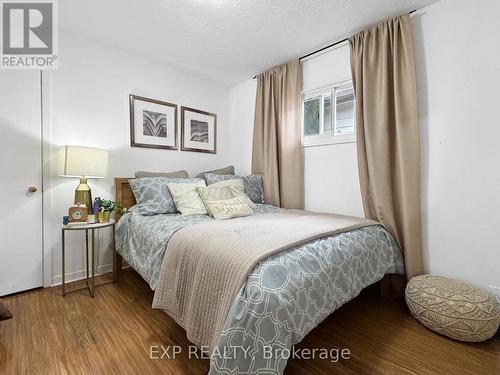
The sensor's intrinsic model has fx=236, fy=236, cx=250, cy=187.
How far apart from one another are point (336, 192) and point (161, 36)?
232 centimetres

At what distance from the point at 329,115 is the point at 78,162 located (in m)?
2.44

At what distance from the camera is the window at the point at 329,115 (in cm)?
243

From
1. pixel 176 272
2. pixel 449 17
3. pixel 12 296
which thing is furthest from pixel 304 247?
pixel 12 296

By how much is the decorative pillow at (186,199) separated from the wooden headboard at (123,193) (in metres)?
0.51

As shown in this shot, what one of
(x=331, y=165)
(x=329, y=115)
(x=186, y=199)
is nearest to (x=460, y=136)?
(x=331, y=165)

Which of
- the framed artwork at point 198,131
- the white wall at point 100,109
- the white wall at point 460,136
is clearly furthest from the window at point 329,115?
the white wall at point 100,109

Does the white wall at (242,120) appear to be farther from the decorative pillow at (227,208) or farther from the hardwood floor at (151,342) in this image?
the hardwood floor at (151,342)

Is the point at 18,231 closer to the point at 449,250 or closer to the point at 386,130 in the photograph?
the point at 386,130

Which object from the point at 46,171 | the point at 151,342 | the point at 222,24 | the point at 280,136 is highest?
the point at 222,24

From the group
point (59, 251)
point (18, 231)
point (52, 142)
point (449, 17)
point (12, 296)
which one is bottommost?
point (12, 296)

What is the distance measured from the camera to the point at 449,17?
178 cm

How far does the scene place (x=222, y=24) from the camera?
6.88 ft

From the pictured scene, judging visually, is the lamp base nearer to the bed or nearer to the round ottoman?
the bed

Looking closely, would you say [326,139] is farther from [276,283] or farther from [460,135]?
Answer: [276,283]
